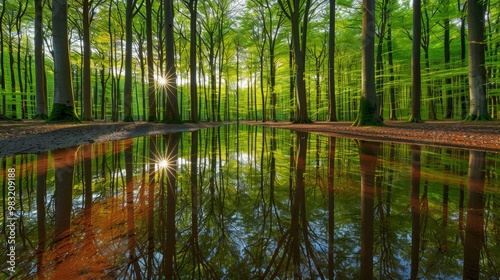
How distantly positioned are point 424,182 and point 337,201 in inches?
46.7

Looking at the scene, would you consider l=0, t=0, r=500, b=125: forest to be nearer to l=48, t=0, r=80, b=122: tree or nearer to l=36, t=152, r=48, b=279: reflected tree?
l=48, t=0, r=80, b=122: tree

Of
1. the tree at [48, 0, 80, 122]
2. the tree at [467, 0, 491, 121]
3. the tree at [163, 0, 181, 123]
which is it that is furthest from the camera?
the tree at [163, 0, 181, 123]

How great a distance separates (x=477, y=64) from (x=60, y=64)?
1629 centimetres

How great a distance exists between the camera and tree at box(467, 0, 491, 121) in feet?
32.6

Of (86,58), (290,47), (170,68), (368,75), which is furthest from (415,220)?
(290,47)

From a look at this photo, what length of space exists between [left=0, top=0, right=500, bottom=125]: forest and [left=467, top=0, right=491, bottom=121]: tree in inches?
1.5

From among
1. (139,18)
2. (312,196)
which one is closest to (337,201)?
(312,196)

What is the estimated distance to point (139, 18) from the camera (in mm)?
24250

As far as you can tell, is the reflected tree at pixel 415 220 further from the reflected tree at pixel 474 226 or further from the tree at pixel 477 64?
the tree at pixel 477 64

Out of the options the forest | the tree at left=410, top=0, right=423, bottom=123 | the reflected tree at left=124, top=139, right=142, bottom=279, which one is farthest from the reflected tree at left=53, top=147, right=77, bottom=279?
the tree at left=410, top=0, right=423, bottom=123

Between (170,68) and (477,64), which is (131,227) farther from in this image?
(477,64)

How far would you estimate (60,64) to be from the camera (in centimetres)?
898

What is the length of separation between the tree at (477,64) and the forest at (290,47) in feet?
0.13

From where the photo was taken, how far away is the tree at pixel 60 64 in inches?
353
